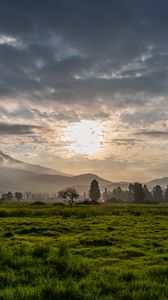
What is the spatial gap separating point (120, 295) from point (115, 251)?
11680mm

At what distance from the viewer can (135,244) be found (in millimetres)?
28484

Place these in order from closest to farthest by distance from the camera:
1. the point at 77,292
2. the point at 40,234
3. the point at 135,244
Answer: the point at 77,292 → the point at 135,244 → the point at 40,234

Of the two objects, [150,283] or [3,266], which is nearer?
[150,283]

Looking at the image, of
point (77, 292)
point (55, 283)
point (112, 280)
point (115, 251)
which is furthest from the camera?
point (115, 251)

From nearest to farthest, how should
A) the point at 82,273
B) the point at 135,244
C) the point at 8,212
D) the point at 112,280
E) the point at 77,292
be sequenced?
the point at 77,292 < the point at 112,280 < the point at 82,273 < the point at 135,244 < the point at 8,212

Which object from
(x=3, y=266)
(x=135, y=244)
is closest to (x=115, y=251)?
(x=135, y=244)

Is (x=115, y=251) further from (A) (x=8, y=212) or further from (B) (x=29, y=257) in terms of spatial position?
(A) (x=8, y=212)

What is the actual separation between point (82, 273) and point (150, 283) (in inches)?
120

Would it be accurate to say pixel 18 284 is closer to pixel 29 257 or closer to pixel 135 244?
pixel 29 257

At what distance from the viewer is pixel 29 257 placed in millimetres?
17828

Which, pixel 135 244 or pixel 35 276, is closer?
pixel 35 276

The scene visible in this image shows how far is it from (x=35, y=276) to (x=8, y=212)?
191 feet

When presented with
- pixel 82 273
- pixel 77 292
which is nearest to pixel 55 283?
pixel 77 292

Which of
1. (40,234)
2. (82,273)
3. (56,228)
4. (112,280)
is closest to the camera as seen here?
(112,280)
